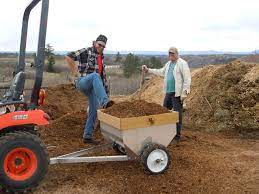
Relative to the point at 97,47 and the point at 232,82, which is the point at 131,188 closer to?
the point at 97,47

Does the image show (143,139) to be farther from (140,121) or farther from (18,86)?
(18,86)

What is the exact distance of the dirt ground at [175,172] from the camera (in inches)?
233

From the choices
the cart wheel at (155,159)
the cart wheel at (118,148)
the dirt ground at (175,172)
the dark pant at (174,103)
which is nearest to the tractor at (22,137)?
the dirt ground at (175,172)

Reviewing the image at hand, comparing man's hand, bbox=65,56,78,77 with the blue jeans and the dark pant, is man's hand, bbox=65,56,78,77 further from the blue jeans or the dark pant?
the dark pant

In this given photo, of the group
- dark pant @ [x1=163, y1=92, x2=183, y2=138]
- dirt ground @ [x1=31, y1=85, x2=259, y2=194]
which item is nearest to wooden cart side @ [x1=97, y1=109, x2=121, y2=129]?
dirt ground @ [x1=31, y1=85, x2=259, y2=194]

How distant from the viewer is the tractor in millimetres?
5504

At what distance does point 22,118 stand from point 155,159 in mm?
1885

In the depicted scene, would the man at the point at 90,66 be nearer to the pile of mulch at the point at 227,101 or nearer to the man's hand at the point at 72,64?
the man's hand at the point at 72,64

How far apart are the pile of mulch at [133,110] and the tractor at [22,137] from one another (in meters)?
1.11

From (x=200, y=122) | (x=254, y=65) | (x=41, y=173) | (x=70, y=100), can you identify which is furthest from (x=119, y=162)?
(x=70, y=100)

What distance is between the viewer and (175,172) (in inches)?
257

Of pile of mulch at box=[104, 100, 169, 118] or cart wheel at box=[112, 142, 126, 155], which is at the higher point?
pile of mulch at box=[104, 100, 169, 118]

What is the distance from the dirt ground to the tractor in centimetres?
30

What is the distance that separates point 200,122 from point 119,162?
4.16 meters
